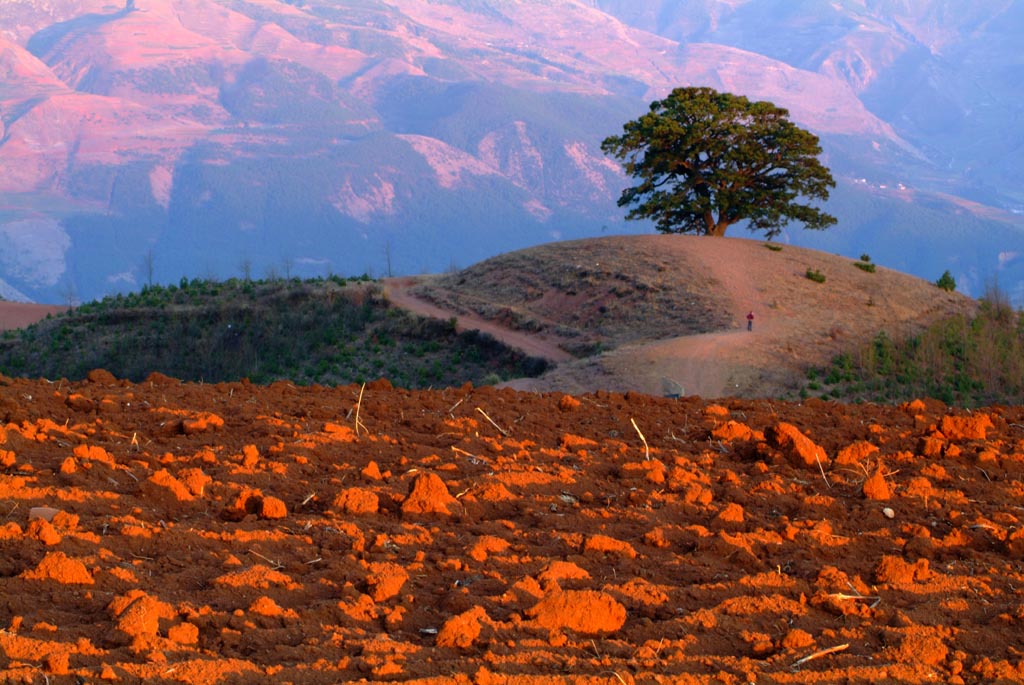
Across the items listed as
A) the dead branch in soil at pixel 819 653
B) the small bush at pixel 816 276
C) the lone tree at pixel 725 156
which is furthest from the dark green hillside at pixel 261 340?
the dead branch in soil at pixel 819 653

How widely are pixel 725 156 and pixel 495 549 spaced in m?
28.4

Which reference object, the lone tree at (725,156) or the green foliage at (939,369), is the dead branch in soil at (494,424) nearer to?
the green foliage at (939,369)

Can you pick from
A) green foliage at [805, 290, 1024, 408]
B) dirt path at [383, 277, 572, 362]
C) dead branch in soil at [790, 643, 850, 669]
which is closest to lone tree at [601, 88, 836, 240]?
dirt path at [383, 277, 572, 362]

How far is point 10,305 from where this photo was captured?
50844mm

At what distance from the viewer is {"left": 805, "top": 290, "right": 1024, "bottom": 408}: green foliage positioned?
18.3m

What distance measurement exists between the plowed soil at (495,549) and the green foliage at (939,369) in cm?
1235

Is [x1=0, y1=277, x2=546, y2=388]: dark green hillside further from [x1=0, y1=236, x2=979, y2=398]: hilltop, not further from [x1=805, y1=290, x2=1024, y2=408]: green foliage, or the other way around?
[x1=805, y1=290, x2=1024, y2=408]: green foliage

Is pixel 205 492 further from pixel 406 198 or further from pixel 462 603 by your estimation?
pixel 406 198

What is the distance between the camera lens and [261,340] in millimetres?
30781

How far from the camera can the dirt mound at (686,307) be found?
19734 millimetres

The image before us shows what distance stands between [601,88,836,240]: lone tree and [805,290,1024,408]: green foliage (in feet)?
33.6

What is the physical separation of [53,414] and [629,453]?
3.52 m

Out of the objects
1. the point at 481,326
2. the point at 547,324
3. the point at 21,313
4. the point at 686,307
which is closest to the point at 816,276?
the point at 686,307

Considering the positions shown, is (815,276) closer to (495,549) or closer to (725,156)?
(725,156)
